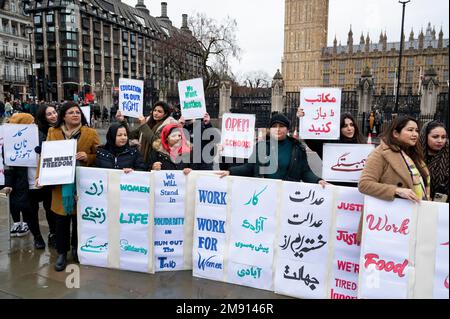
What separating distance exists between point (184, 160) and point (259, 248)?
1.35 metres

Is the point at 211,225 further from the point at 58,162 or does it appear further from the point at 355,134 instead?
the point at 355,134

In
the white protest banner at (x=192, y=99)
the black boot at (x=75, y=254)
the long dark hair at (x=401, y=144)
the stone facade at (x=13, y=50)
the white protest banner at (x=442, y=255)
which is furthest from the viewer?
the stone facade at (x=13, y=50)

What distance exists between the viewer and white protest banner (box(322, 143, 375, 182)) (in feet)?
12.6

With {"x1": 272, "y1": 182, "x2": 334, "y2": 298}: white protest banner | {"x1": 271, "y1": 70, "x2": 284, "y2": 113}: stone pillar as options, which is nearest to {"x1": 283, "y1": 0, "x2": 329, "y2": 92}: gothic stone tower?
{"x1": 271, "y1": 70, "x2": 284, "y2": 113}: stone pillar

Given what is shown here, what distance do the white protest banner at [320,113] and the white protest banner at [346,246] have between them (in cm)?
86

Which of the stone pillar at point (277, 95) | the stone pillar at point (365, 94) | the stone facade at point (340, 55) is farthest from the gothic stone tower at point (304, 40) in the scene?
the stone pillar at point (365, 94)

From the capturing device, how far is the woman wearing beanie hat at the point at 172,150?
13.6ft

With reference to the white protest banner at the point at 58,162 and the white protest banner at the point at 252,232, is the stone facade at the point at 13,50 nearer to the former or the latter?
the white protest banner at the point at 58,162

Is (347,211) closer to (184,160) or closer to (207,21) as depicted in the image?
(184,160)

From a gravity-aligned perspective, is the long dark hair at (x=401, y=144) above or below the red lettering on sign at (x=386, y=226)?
above

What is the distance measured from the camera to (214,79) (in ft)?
93.7

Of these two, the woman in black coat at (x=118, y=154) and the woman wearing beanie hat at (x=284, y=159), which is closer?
the woman wearing beanie hat at (x=284, y=159)

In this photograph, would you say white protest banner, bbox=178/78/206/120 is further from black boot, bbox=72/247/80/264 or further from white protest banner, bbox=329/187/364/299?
white protest banner, bbox=329/187/364/299
